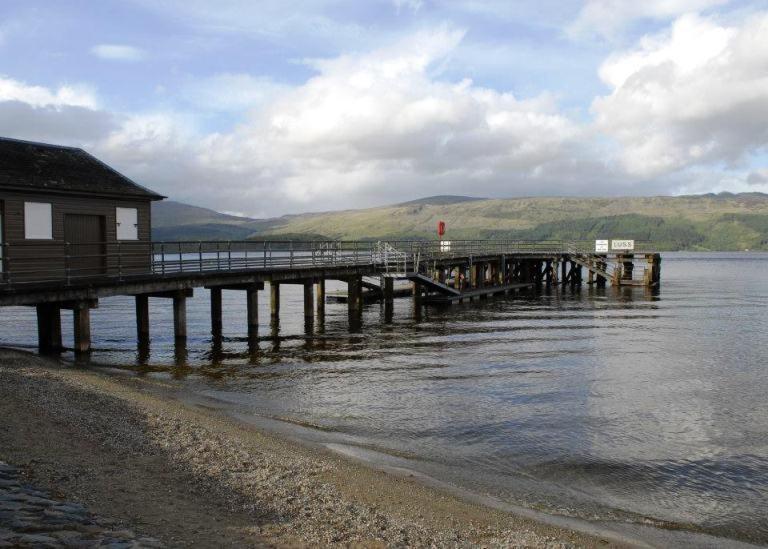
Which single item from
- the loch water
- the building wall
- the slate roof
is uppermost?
the slate roof

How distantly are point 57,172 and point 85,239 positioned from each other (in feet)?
8.43

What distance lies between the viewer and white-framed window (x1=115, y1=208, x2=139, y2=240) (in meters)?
24.2

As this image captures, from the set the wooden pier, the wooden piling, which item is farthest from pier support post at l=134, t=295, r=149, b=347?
the wooden piling

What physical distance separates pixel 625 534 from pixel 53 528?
7627 mm

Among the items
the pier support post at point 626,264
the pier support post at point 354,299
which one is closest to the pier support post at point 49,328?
the pier support post at point 354,299

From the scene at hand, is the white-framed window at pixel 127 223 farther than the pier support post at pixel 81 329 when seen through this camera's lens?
Yes

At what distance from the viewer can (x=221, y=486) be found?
31.2ft

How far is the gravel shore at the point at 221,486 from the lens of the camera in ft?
26.0

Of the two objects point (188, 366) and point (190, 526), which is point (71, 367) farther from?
point (190, 526)

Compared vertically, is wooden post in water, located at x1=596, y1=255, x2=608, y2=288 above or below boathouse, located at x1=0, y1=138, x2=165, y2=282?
below

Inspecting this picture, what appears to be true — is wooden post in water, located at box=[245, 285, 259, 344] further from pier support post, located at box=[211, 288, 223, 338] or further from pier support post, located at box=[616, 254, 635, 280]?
pier support post, located at box=[616, 254, 635, 280]

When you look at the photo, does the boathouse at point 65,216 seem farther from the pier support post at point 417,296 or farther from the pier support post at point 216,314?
the pier support post at point 417,296

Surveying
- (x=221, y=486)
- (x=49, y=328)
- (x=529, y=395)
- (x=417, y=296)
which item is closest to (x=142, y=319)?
(x=49, y=328)

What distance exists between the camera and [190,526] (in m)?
7.69
